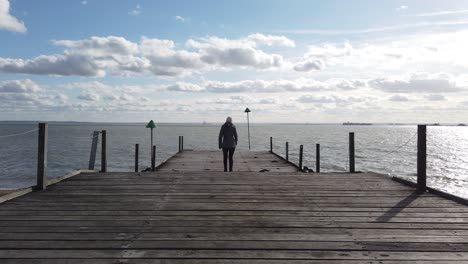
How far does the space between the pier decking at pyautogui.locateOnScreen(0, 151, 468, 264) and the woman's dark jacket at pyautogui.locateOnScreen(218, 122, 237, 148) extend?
15.6 ft

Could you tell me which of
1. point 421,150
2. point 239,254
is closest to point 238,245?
point 239,254

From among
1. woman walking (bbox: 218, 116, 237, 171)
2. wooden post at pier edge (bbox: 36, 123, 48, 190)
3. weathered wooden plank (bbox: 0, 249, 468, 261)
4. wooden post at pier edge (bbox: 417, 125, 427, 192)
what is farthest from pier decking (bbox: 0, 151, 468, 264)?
woman walking (bbox: 218, 116, 237, 171)

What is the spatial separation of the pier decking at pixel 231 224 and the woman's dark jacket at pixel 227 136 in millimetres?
4751

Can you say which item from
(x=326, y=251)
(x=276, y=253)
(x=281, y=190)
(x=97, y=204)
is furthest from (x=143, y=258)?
(x=281, y=190)

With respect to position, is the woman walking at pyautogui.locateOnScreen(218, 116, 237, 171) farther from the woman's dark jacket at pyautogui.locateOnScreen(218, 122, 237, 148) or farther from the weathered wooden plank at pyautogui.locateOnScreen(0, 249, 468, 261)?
the weathered wooden plank at pyautogui.locateOnScreen(0, 249, 468, 261)

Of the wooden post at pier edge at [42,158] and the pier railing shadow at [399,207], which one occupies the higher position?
the wooden post at pier edge at [42,158]

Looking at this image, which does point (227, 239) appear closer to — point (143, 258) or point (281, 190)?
point (143, 258)

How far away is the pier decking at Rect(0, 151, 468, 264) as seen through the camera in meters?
4.06

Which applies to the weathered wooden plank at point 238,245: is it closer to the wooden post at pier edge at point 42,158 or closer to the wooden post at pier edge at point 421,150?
the wooden post at pier edge at point 42,158

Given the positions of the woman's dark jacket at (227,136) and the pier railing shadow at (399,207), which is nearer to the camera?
the pier railing shadow at (399,207)

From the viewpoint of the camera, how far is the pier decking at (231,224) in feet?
13.3

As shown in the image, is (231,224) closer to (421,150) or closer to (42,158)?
(42,158)

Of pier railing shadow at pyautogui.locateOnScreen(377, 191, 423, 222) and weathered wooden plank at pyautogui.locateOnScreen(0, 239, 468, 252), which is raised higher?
pier railing shadow at pyautogui.locateOnScreen(377, 191, 423, 222)

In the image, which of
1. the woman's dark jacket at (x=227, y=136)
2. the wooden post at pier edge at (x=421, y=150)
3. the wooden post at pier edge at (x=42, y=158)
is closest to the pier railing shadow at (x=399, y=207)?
the wooden post at pier edge at (x=421, y=150)
